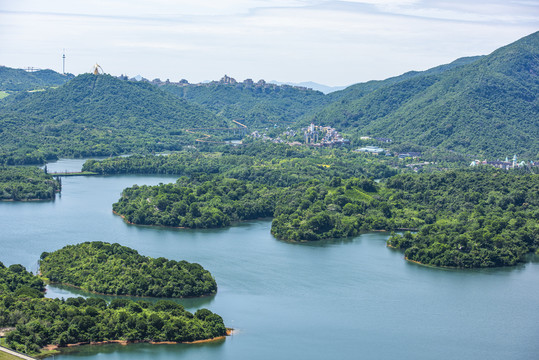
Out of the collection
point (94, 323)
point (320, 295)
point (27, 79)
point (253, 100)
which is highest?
point (27, 79)

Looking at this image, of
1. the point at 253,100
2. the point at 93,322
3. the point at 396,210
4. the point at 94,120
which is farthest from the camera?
the point at 253,100

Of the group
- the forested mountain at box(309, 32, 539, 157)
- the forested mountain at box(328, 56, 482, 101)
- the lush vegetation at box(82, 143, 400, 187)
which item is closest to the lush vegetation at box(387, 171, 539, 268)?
the lush vegetation at box(82, 143, 400, 187)

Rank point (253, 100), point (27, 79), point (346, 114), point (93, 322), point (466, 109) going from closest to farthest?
point (93, 322)
point (466, 109)
point (346, 114)
point (27, 79)
point (253, 100)

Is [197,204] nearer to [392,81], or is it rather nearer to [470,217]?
[470,217]

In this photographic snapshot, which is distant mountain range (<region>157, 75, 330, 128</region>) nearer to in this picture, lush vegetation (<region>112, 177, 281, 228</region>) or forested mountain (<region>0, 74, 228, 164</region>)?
forested mountain (<region>0, 74, 228, 164</region>)

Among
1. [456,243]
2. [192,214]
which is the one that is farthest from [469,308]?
[192,214]

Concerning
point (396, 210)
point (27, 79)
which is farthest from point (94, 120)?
point (396, 210)

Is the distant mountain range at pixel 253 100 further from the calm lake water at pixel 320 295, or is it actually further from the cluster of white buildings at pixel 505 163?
the calm lake water at pixel 320 295
